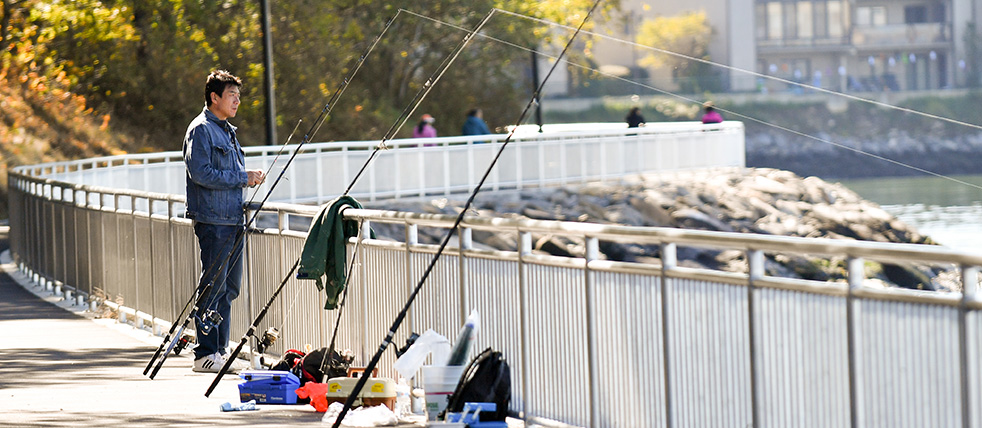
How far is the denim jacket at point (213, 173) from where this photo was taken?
Result: 9.56 meters

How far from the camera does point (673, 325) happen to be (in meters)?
6.29

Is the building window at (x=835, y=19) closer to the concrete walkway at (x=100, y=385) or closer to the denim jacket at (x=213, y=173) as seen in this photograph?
the concrete walkway at (x=100, y=385)

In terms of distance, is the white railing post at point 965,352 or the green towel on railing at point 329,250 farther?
the green towel on railing at point 329,250

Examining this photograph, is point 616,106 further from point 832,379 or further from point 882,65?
point 832,379

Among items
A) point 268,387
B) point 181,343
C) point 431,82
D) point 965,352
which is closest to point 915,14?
point 181,343

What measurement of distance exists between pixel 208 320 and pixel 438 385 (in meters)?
2.77

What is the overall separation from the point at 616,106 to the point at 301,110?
54792 mm

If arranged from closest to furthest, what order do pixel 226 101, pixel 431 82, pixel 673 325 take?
pixel 673 325, pixel 431 82, pixel 226 101

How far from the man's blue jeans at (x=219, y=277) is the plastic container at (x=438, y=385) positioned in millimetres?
2736

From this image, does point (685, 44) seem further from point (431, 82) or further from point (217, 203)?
point (431, 82)

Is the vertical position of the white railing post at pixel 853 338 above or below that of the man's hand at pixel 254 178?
below

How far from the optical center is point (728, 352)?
602 cm

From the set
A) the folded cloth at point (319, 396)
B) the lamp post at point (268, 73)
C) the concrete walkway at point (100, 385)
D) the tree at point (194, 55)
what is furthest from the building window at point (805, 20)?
the folded cloth at point (319, 396)

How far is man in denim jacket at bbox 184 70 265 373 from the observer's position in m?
9.59
